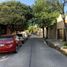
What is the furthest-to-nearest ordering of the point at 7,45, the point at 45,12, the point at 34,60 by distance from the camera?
the point at 45,12
the point at 7,45
the point at 34,60

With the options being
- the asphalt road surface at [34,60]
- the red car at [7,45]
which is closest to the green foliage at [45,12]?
the red car at [7,45]

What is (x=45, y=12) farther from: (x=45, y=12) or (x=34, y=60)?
(x=34, y=60)

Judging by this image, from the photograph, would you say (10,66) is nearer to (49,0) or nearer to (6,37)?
(6,37)

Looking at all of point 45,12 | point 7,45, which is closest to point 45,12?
point 45,12

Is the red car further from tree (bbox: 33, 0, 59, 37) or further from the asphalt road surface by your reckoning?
tree (bbox: 33, 0, 59, 37)

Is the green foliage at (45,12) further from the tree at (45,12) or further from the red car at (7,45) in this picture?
the red car at (7,45)

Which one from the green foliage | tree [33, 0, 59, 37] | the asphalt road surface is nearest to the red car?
the asphalt road surface

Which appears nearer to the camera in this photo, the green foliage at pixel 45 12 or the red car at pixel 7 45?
the red car at pixel 7 45

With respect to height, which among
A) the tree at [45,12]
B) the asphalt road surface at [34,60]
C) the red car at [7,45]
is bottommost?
the asphalt road surface at [34,60]

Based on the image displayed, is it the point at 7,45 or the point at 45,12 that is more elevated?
the point at 45,12

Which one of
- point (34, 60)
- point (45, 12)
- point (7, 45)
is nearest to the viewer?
point (34, 60)

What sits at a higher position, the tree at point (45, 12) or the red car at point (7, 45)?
the tree at point (45, 12)

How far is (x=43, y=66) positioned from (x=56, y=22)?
1574 inches

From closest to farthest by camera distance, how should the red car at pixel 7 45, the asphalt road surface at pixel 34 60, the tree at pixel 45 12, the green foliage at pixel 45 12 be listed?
1. the asphalt road surface at pixel 34 60
2. the red car at pixel 7 45
3. the green foliage at pixel 45 12
4. the tree at pixel 45 12
